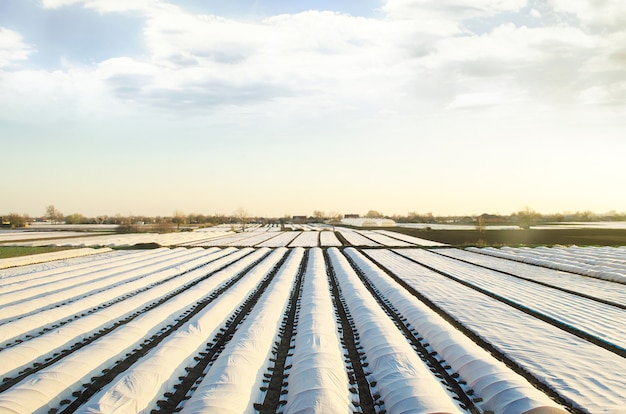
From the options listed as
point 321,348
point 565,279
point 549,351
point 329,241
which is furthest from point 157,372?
point 329,241

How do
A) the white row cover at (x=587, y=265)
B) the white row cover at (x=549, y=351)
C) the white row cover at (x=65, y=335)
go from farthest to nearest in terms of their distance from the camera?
the white row cover at (x=587, y=265), the white row cover at (x=65, y=335), the white row cover at (x=549, y=351)

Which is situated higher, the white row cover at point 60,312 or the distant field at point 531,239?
the distant field at point 531,239

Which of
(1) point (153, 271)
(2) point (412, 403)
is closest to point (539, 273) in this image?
(2) point (412, 403)

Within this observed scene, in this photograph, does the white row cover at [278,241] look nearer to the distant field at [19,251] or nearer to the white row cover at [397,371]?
the distant field at [19,251]

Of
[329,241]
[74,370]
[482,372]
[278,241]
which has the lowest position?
[278,241]

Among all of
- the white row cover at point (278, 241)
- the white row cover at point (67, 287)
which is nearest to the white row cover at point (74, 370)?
the white row cover at point (67, 287)

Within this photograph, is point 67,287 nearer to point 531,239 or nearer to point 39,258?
point 39,258
